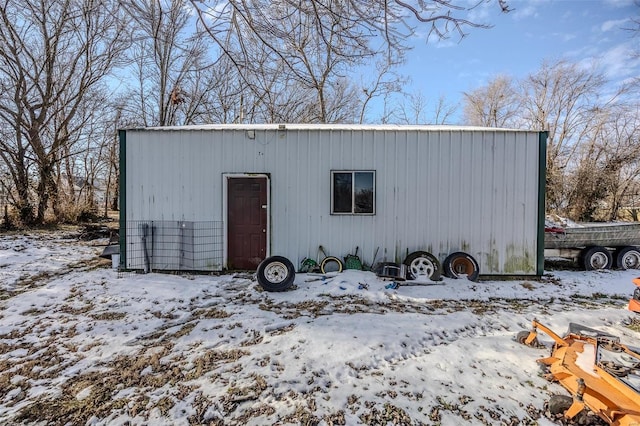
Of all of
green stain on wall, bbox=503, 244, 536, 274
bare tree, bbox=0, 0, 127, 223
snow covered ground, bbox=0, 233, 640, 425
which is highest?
bare tree, bbox=0, 0, 127, 223

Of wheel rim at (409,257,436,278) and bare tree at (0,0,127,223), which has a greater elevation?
bare tree at (0,0,127,223)

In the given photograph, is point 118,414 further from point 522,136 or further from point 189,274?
point 522,136

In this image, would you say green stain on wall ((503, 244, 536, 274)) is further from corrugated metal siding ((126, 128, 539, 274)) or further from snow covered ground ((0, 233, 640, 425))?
snow covered ground ((0, 233, 640, 425))

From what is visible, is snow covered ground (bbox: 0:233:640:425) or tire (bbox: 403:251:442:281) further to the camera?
tire (bbox: 403:251:442:281)

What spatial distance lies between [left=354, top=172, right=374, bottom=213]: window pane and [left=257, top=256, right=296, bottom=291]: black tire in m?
1.83

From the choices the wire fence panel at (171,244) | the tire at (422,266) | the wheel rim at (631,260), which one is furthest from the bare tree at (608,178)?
A: the wire fence panel at (171,244)

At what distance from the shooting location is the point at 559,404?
220 centimetres

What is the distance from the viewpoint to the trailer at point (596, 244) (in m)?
6.58

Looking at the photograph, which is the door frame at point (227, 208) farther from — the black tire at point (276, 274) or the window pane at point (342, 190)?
the window pane at point (342, 190)

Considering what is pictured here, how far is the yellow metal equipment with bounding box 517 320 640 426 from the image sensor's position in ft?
6.34

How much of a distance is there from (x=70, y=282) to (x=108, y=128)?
15651 mm

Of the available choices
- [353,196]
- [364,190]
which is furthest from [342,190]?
[364,190]

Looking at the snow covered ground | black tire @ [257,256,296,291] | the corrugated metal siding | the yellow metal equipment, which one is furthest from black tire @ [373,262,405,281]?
the yellow metal equipment

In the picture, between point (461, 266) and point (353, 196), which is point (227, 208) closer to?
point (353, 196)
